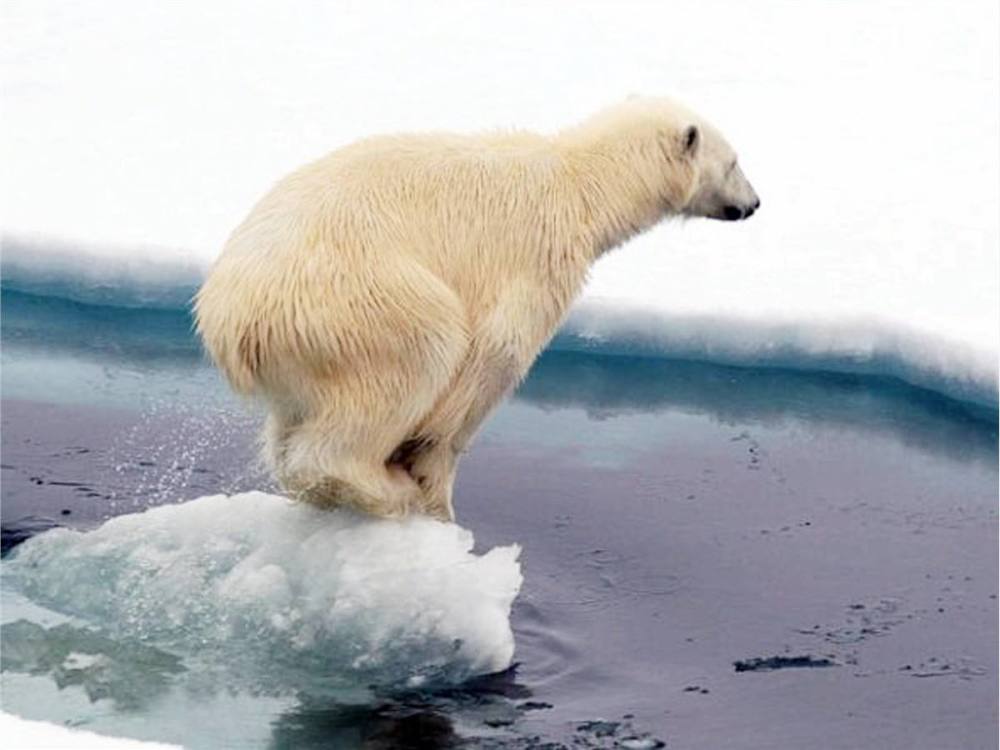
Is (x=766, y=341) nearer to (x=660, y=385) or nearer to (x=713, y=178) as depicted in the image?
(x=660, y=385)

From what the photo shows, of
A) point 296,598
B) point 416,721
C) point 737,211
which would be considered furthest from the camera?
point 737,211

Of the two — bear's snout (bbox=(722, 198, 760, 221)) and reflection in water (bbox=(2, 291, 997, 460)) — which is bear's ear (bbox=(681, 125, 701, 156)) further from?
reflection in water (bbox=(2, 291, 997, 460))

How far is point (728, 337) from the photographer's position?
6.47m

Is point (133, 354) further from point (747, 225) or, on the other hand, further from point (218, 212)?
point (747, 225)

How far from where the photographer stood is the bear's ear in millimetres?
4977

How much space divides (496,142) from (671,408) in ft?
4.81

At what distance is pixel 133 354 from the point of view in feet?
21.0

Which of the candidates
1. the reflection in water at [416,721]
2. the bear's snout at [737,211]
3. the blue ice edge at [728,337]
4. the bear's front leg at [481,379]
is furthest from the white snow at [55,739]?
the blue ice edge at [728,337]

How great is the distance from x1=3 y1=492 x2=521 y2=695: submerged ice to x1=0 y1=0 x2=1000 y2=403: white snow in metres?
1.91

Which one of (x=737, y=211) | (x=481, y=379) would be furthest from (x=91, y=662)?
(x=737, y=211)

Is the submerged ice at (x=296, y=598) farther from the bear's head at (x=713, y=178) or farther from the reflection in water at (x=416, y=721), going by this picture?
the bear's head at (x=713, y=178)

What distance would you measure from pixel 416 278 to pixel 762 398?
1.91m

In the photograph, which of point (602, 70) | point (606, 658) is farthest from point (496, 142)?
point (602, 70)

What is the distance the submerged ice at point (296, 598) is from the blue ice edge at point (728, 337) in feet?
5.84
